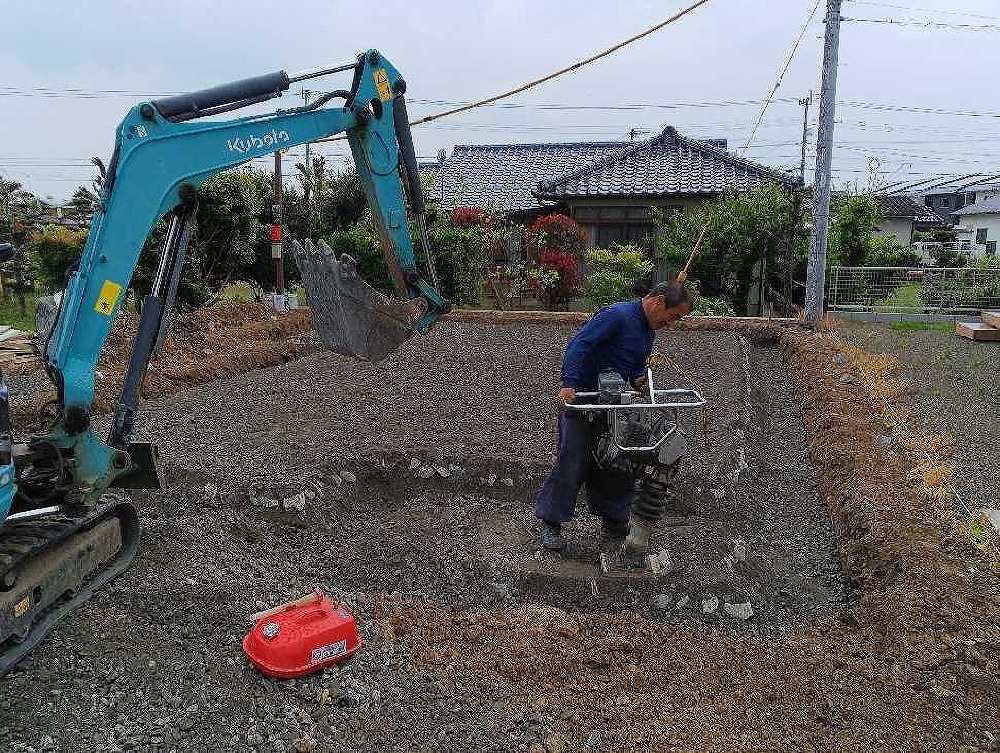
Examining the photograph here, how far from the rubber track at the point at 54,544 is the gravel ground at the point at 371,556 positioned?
7 centimetres

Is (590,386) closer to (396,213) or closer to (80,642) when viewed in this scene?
(396,213)

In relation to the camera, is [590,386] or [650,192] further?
[650,192]

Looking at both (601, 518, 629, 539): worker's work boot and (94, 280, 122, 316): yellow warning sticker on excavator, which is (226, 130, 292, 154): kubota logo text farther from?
(601, 518, 629, 539): worker's work boot

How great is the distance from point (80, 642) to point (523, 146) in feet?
85.6

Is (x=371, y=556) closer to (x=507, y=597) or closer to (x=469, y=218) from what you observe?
(x=507, y=597)

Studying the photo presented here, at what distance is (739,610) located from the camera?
4.03 meters

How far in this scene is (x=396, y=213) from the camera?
5035 mm

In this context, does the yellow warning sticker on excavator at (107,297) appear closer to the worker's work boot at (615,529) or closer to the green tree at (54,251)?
the worker's work boot at (615,529)

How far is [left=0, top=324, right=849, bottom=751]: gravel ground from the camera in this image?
2926 millimetres

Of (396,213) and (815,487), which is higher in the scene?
(396,213)

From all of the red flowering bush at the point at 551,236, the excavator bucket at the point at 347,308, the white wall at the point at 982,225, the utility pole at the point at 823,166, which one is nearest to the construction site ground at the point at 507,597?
the excavator bucket at the point at 347,308

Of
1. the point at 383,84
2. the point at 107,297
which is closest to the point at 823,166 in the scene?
the point at 383,84

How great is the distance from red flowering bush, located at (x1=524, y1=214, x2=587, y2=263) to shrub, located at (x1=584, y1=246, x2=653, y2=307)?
1.68 meters

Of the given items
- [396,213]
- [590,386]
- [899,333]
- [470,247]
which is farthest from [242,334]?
[899,333]
